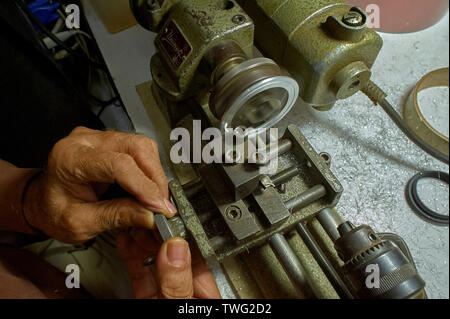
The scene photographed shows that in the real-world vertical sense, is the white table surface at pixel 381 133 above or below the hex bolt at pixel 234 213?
below

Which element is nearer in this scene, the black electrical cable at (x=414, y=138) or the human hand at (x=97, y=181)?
the human hand at (x=97, y=181)

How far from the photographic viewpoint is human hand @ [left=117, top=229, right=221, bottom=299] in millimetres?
728

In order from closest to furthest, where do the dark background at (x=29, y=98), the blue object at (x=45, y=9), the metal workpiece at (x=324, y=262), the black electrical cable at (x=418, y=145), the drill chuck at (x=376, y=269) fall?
the drill chuck at (x=376, y=269) → the metal workpiece at (x=324, y=262) → the black electrical cable at (x=418, y=145) → the dark background at (x=29, y=98) → the blue object at (x=45, y=9)

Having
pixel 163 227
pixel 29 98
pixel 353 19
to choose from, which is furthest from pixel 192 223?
pixel 29 98

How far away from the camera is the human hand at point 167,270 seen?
728 mm

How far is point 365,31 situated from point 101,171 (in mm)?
693

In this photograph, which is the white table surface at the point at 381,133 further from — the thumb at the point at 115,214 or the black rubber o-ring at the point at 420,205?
the thumb at the point at 115,214

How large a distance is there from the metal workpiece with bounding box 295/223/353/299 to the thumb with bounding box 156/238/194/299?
0.28 m

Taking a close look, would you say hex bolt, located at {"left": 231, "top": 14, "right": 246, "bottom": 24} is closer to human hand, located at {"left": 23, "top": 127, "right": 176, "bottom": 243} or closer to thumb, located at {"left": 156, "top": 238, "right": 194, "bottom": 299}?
human hand, located at {"left": 23, "top": 127, "right": 176, "bottom": 243}

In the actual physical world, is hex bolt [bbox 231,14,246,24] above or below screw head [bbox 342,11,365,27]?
above

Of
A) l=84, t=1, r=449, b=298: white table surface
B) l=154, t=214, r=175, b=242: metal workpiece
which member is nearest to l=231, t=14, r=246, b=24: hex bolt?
l=84, t=1, r=449, b=298: white table surface

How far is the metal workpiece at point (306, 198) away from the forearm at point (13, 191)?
0.72 m

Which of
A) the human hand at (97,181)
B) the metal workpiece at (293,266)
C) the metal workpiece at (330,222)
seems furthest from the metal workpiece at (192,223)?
the metal workpiece at (330,222)

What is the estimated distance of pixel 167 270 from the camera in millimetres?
732
